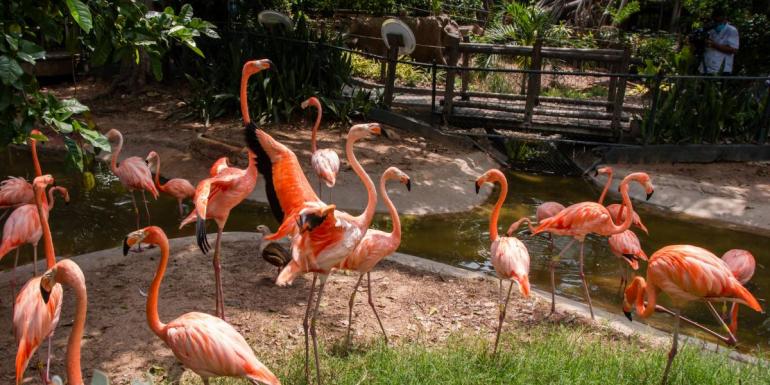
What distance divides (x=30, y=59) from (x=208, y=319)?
54.1 inches

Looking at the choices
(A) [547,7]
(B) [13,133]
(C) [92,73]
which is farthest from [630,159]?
(A) [547,7]

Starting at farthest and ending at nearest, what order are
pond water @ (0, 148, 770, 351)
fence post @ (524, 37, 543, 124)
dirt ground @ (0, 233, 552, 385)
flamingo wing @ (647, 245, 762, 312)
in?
fence post @ (524, 37, 543, 124)
pond water @ (0, 148, 770, 351)
dirt ground @ (0, 233, 552, 385)
flamingo wing @ (647, 245, 762, 312)

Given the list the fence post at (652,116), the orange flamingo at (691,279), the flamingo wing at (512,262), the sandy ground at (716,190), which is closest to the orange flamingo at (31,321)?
the flamingo wing at (512,262)

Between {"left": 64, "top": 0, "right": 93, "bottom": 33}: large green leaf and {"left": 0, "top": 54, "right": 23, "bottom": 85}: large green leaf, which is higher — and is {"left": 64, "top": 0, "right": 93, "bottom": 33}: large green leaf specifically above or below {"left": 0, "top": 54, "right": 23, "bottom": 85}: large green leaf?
above

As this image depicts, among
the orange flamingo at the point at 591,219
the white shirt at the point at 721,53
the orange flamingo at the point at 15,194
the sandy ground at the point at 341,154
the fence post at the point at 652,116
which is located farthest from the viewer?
the white shirt at the point at 721,53

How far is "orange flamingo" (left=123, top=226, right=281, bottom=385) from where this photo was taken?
304 cm

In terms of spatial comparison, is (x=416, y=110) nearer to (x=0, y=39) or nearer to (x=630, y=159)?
(x=630, y=159)

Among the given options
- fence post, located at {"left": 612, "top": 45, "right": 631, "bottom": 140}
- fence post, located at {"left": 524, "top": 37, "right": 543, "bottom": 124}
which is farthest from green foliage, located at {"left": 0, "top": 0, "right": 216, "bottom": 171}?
fence post, located at {"left": 612, "top": 45, "right": 631, "bottom": 140}

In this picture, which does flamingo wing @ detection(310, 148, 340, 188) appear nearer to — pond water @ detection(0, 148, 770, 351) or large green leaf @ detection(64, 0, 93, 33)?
pond water @ detection(0, 148, 770, 351)

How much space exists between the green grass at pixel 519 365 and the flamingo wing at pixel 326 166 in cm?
213

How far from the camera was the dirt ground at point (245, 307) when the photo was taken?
13.0 ft

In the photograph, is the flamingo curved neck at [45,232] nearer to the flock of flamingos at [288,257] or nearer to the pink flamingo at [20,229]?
the flock of flamingos at [288,257]

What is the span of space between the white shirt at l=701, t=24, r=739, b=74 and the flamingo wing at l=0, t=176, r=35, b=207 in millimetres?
8716

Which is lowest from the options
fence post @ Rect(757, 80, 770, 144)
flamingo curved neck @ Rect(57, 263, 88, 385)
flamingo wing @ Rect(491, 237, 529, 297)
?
fence post @ Rect(757, 80, 770, 144)
